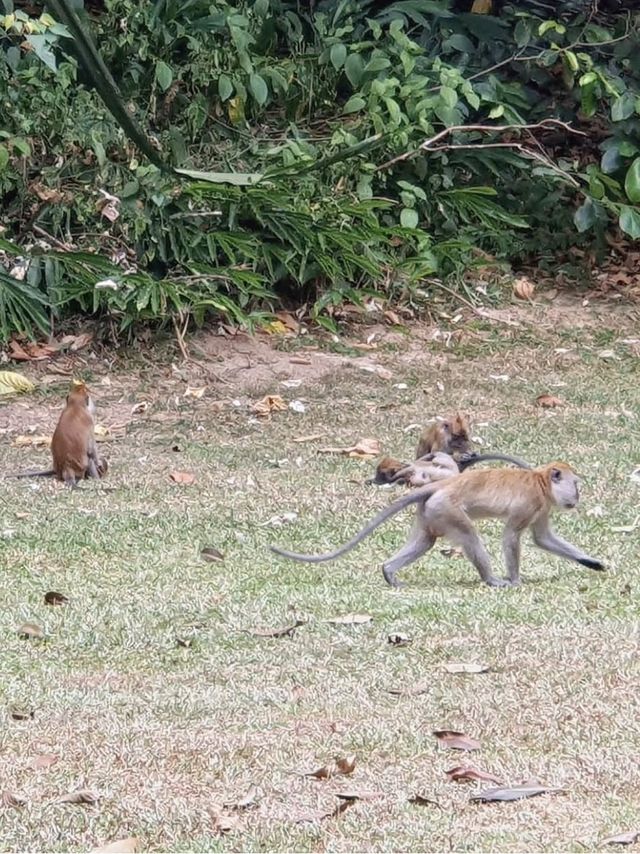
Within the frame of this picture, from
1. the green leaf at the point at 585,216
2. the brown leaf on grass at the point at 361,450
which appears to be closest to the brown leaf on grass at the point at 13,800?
the brown leaf on grass at the point at 361,450

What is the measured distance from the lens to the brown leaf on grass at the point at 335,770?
4.57 metres

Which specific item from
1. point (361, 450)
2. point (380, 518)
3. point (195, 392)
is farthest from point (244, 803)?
point (195, 392)

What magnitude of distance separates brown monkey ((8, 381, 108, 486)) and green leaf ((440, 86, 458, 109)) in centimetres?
602

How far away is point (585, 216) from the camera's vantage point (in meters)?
14.7

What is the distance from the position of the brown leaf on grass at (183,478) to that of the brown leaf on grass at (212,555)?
1.65 metres

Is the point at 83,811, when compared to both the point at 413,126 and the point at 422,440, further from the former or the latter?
the point at 413,126

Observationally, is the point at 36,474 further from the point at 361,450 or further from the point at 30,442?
the point at 361,450

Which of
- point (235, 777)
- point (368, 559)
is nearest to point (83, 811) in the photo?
point (235, 777)

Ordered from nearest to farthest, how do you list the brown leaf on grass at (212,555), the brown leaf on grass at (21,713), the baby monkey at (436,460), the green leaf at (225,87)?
1. the brown leaf on grass at (21,713)
2. the brown leaf on grass at (212,555)
3. the baby monkey at (436,460)
4. the green leaf at (225,87)

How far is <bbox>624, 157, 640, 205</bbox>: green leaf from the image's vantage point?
14305mm

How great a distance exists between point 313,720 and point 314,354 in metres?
8.18

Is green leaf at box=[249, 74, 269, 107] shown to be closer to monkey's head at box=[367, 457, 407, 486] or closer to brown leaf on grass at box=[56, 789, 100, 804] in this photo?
monkey's head at box=[367, 457, 407, 486]

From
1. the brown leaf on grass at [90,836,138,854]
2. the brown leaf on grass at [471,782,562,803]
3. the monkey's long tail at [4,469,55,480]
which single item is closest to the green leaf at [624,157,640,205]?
the monkey's long tail at [4,469,55,480]

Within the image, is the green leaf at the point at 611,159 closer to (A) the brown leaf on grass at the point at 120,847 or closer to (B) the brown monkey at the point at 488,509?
(B) the brown monkey at the point at 488,509
